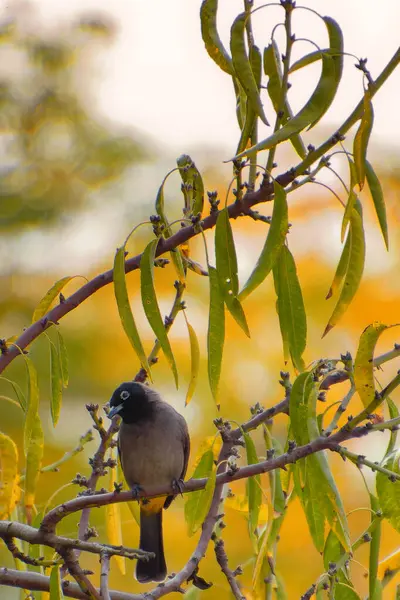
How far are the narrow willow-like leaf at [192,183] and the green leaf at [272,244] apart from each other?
336 millimetres

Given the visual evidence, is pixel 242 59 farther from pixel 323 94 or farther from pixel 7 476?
pixel 7 476

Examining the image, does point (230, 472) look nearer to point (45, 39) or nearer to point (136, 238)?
point (136, 238)

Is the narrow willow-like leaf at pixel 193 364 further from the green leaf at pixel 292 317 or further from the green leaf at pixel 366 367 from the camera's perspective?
the green leaf at pixel 366 367

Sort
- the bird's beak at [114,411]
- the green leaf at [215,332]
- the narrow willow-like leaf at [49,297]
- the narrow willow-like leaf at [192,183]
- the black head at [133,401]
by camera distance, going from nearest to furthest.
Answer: the green leaf at [215,332], the narrow willow-like leaf at [192,183], the narrow willow-like leaf at [49,297], the bird's beak at [114,411], the black head at [133,401]

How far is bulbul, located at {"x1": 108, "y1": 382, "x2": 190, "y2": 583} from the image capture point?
556 centimetres

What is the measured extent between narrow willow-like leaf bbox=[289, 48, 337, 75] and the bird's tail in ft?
12.1

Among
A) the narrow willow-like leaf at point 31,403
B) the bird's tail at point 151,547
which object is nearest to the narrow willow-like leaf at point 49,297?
the narrow willow-like leaf at point 31,403

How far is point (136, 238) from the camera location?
9531 millimetres

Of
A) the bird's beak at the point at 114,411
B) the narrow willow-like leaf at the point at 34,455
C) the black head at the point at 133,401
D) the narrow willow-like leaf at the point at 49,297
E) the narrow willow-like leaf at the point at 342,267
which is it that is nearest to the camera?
the narrow willow-like leaf at the point at 342,267

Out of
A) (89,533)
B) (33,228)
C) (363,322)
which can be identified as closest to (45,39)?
(33,228)

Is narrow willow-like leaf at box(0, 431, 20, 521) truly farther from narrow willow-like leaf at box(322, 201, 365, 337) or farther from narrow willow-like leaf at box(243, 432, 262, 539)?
narrow willow-like leaf at box(322, 201, 365, 337)

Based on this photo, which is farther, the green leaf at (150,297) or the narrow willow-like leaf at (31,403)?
the narrow willow-like leaf at (31,403)

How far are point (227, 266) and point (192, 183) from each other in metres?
0.41

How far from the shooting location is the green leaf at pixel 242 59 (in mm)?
2725
